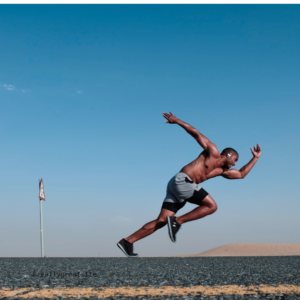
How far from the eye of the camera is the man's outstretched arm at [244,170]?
19.4ft

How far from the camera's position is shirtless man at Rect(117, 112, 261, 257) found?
17.8ft

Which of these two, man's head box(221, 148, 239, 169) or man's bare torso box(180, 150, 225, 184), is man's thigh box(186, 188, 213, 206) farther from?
man's head box(221, 148, 239, 169)

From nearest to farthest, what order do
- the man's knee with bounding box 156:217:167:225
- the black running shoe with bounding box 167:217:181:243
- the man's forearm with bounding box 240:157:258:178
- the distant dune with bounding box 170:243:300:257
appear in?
the black running shoe with bounding box 167:217:181:243
the man's knee with bounding box 156:217:167:225
the man's forearm with bounding box 240:157:258:178
the distant dune with bounding box 170:243:300:257

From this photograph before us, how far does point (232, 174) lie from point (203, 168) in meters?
0.66

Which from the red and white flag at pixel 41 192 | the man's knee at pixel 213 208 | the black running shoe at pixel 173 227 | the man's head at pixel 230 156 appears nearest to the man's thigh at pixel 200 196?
the man's knee at pixel 213 208

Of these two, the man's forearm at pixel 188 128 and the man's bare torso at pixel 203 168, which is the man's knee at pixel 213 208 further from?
the man's forearm at pixel 188 128

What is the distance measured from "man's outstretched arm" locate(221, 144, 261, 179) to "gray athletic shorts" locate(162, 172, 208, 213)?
63 cm

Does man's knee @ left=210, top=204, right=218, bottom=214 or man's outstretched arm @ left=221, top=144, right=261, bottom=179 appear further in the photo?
man's outstretched arm @ left=221, top=144, right=261, bottom=179

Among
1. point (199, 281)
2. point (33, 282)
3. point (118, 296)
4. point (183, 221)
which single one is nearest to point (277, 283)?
point (199, 281)

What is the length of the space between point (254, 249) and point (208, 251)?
2.60 meters

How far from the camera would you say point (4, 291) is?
2297mm

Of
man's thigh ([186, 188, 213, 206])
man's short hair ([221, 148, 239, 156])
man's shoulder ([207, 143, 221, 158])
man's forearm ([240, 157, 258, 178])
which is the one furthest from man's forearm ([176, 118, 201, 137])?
man's forearm ([240, 157, 258, 178])

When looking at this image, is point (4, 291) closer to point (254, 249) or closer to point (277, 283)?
point (277, 283)

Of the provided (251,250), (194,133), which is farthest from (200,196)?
(251,250)
